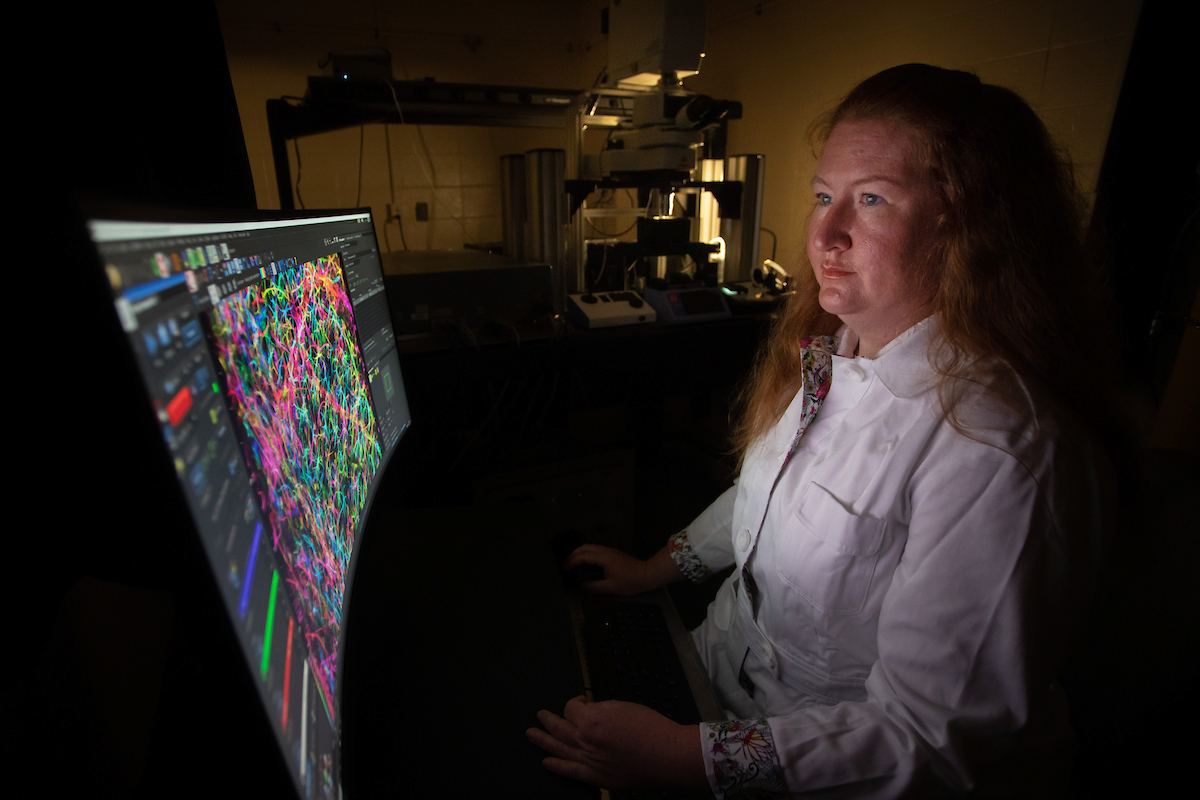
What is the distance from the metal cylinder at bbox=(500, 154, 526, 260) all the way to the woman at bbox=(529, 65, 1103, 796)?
3.93 feet

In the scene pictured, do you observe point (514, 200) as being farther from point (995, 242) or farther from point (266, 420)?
point (266, 420)

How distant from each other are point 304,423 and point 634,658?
0.51 m

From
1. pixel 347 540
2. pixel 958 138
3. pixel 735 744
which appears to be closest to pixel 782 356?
pixel 958 138

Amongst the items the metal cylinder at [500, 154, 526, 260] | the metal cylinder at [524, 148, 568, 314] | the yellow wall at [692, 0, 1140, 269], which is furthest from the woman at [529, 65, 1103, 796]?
the metal cylinder at [500, 154, 526, 260]

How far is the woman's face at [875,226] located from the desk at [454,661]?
1.85ft

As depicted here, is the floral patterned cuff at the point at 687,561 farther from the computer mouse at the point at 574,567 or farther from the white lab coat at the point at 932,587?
the white lab coat at the point at 932,587

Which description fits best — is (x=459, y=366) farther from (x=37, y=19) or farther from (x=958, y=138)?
(x=958, y=138)

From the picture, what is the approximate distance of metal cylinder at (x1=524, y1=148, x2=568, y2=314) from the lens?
1767 millimetres

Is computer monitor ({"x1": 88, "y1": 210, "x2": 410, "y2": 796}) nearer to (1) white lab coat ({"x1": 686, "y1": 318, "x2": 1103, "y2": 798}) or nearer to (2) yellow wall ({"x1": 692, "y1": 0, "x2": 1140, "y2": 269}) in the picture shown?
(1) white lab coat ({"x1": 686, "y1": 318, "x2": 1103, "y2": 798})

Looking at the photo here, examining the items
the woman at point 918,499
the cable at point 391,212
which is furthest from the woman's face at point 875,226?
the cable at point 391,212

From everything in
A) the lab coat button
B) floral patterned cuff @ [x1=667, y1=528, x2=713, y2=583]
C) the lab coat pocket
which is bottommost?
floral patterned cuff @ [x1=667, y1=528, x2=713, y2=583]

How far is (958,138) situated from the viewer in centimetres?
66

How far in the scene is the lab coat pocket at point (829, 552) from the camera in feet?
2.24

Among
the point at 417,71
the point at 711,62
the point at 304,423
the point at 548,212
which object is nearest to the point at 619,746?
the point at 304,423
